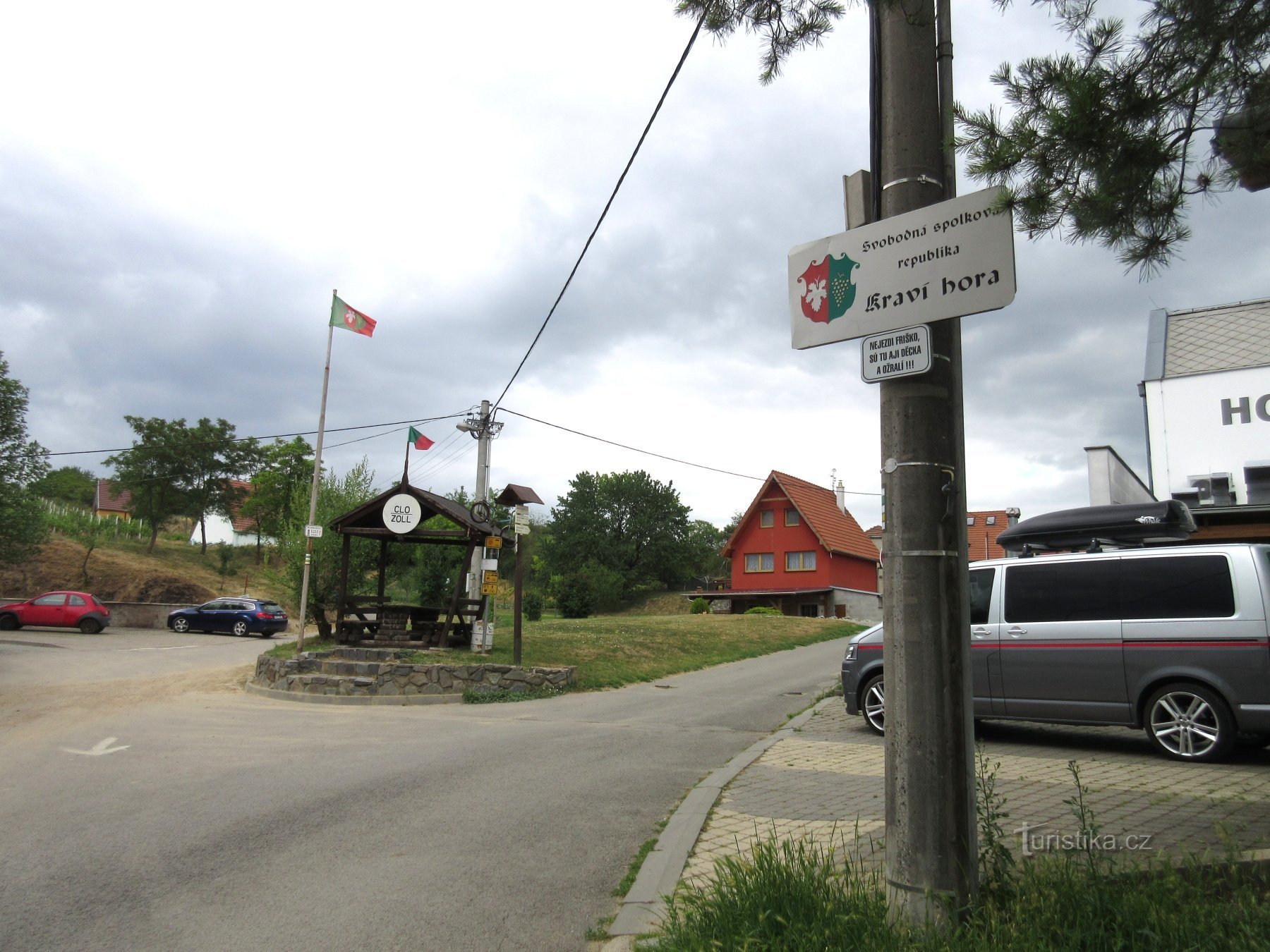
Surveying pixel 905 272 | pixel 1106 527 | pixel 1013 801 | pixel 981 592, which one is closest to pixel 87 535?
pixel 981 592

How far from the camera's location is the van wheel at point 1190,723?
309 inches

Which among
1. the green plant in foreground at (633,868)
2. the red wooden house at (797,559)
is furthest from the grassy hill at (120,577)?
the green plant in foreground at (633,868)

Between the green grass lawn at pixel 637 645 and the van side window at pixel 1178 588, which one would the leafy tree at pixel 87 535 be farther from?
the van side window at pixel 1178 588

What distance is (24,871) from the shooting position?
548 centimetres

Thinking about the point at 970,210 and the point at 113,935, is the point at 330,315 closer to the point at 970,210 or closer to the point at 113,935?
the point at 113,935

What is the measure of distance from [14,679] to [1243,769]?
20907mm

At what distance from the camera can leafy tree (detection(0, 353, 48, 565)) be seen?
97.6 feet

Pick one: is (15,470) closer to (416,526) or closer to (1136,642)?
(416,526)

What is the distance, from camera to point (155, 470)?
5262cm

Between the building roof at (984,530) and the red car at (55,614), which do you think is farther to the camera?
the building roof at (984,530)

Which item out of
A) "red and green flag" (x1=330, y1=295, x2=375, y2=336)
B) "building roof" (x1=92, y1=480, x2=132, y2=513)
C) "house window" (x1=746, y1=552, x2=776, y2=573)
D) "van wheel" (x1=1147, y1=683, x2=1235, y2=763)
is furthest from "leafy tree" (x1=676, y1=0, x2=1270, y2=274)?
"building roof" (x1=92, y1=480, x2=132, y2=513)

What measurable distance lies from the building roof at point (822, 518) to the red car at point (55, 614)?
30.4 m

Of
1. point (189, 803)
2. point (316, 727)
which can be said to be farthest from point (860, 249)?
point (316, 727)

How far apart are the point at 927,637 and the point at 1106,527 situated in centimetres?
791
